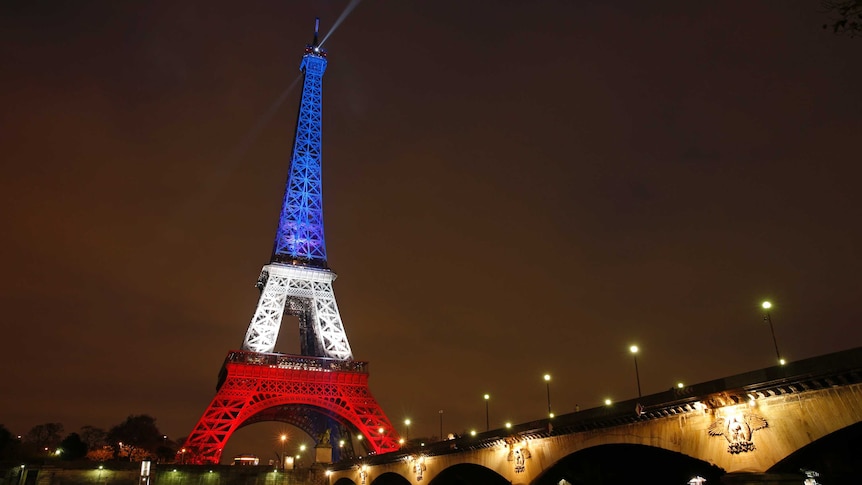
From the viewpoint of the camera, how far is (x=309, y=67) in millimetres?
116500

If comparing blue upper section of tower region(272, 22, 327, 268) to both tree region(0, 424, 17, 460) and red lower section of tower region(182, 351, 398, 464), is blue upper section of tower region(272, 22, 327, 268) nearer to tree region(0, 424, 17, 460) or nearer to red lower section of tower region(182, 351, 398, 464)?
red lower section of tower region(182, 351, 398, 464)

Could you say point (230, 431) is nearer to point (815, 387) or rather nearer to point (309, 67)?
point (815, 387)

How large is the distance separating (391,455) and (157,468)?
32340mm

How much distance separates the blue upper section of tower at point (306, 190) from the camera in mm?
96500

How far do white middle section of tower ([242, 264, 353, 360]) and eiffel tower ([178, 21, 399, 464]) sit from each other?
0.14 metres

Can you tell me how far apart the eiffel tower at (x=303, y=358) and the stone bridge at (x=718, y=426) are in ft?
120

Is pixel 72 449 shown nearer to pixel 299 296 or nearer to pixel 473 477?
pixel 299 296

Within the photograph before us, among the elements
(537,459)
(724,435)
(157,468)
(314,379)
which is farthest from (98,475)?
(724,435)

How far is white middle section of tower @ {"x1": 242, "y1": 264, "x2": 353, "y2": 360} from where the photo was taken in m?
86.2

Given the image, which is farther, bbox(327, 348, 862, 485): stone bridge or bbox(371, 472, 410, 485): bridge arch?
bbox(371, 472, 410, 485): bridge arch

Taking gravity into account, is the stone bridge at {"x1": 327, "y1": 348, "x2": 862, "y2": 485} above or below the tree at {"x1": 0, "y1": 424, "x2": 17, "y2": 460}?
below

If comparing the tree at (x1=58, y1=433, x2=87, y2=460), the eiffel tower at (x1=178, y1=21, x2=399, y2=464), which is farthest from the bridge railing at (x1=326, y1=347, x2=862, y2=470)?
the tree at (x1=58, y1=433, x2=87, y2=460)

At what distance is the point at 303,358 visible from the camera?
8138 cm

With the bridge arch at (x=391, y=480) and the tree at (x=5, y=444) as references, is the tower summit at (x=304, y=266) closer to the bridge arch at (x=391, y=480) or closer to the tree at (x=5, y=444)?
the bridge arch at (x=391, y=480)
